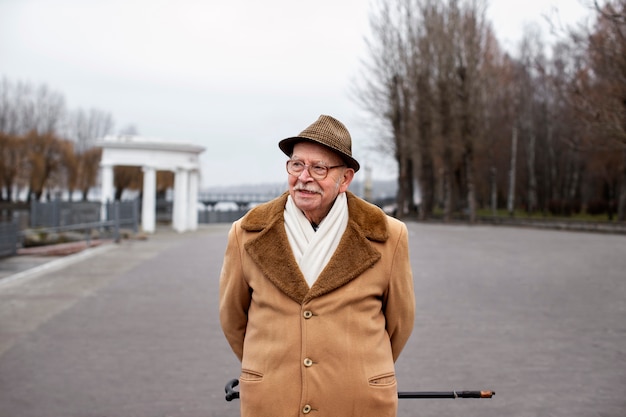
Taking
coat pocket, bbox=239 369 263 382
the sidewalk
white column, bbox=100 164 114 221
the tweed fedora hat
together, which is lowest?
the sidewalk

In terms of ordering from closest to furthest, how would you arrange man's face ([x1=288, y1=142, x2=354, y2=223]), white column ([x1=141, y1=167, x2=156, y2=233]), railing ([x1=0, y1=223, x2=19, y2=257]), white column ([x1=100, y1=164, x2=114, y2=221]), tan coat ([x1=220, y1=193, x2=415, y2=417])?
tan coat ([x1=220, y1=193, x2=415, y2=417]), man's face ([x1=288, y1=142, x2=354, y2=223]), railing ([x1=0, y1=223, x2=19, y2=257]), white column ([x1=100, y1=164, x2=114, y2=221]), white column ([x1=141, y1=167, x2=156, y2=233])

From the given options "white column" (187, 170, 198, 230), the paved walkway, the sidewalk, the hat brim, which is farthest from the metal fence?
the hat brim

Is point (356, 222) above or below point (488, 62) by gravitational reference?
below

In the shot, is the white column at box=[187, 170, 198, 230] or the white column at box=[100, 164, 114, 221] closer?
the white column at box=[100, 164, 114, 221]

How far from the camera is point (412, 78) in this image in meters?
40.5

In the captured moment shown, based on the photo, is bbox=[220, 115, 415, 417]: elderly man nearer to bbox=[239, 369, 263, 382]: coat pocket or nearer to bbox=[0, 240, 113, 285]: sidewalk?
bbox=[239, 369, 263, 382]: coat pocket

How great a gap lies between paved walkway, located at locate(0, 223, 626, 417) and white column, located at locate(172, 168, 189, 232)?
1497 centimetres

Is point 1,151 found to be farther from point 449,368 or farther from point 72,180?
point 449,368

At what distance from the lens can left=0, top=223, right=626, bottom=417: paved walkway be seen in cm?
578

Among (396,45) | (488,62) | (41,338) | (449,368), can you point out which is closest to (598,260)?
(449,368)

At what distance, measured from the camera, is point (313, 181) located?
2.86 m

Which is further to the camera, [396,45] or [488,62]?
[396,45]

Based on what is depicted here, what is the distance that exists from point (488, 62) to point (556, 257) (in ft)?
76.2

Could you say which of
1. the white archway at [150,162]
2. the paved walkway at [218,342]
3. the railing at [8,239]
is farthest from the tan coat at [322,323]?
the white archway at [150,162]
